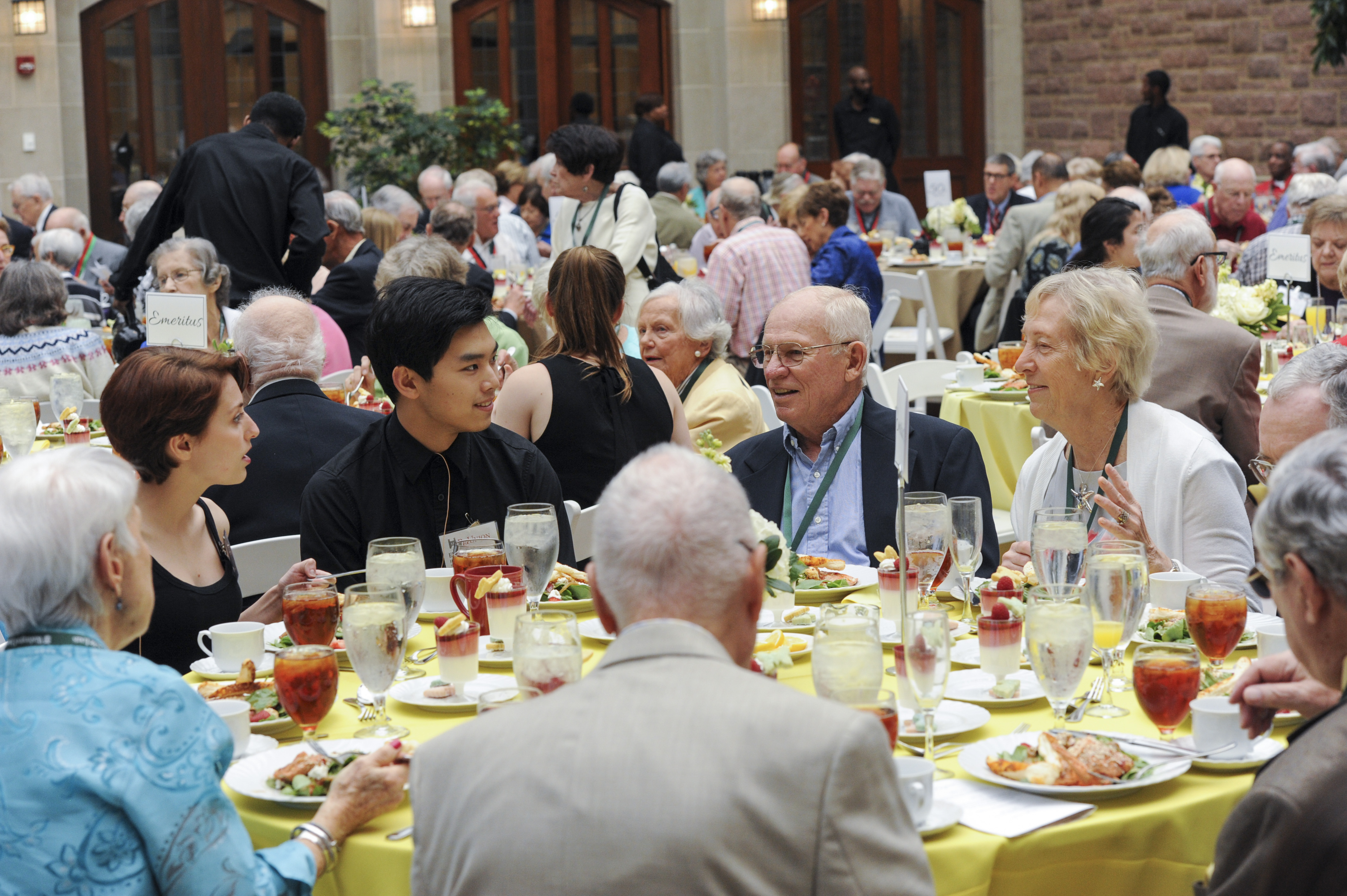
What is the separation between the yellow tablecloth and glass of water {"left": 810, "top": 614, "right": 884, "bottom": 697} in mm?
3610

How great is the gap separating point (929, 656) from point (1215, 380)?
111 inches

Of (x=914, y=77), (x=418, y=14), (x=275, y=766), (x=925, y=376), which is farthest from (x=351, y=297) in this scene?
(x=914, y=77)

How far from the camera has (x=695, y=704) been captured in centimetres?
134

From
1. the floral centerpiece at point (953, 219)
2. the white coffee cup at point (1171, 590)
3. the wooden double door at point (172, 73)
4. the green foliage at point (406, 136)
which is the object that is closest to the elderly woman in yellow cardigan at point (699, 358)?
the white coffee cup at point (1171, 590)

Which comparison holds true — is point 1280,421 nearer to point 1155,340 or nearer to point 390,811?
point 1155,340

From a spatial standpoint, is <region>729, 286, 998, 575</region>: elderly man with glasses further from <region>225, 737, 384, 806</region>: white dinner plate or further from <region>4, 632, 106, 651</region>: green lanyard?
<region>4, 632, 106, 651</region>: green lanyard

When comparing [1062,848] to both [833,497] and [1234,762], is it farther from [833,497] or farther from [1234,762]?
[833,497]

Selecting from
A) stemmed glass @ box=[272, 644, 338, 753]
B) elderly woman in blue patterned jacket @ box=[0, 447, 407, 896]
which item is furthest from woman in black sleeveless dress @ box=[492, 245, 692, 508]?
elderly woman in blue patterned jacket @ box=[0, 447, 407, 896]

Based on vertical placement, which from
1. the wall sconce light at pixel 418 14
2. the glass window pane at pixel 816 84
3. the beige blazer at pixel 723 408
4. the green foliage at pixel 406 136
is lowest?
the beige blazer at pixel 723 408

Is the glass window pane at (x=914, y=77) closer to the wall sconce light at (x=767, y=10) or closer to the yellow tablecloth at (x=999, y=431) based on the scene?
the wall sconce light at (x=767, y=10)

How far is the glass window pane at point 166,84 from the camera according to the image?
1366 centimetres

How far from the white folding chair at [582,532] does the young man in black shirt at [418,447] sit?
32cm

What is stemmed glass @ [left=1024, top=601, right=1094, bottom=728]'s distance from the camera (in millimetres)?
1953

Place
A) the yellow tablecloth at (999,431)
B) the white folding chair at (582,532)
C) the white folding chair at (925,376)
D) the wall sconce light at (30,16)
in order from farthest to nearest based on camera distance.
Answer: the wall sconce light at (30,16), the white folding chair at (925,376), the yellow tablecloth at (999,431), the white folding chair at (582,532)
